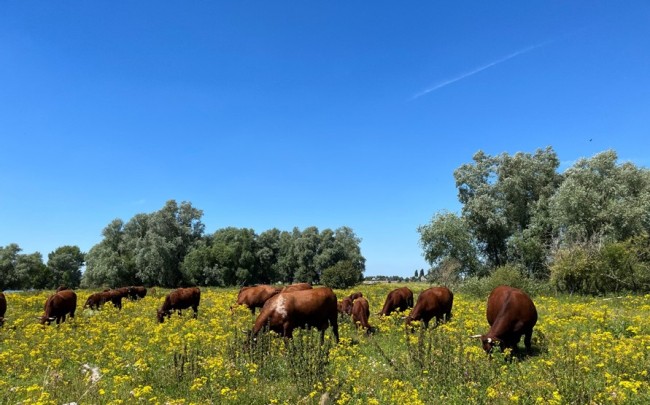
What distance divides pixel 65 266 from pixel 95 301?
312 ft

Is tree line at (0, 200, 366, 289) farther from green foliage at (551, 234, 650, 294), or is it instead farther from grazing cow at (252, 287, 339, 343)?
grazing cow at (252, 287, 339, 343)

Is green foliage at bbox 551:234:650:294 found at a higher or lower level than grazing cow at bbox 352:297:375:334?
higher

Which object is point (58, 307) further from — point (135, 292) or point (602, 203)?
point (602, 203)

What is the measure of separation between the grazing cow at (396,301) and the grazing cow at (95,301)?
1687 centimetres

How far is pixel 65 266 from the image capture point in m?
108

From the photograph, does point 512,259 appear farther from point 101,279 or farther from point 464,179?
point 101,279

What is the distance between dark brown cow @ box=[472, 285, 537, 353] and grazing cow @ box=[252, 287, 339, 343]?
5.05 metres

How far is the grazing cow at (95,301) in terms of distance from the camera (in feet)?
85.3

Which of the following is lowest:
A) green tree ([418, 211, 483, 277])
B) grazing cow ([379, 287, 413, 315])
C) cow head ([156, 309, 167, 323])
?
cow head ([156, 309, 167, 323])

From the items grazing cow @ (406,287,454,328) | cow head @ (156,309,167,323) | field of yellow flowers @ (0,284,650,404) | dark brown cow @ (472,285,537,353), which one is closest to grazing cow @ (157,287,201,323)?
cow head @ (156,309,167,323)

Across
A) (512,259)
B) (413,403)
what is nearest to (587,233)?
(512,259)

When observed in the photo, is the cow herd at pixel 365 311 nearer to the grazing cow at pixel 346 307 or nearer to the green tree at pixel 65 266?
the grazing cow at pixel 346 307

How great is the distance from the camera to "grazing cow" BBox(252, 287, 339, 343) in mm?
14188

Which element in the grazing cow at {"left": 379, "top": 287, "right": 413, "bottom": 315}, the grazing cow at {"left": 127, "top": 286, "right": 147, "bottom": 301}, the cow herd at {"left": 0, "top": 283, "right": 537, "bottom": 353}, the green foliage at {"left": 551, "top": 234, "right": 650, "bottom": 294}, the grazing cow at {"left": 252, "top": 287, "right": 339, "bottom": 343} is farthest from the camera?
the grazing cow at {"left": 127, "top": 286, "right": 147, "bottom": 301}
